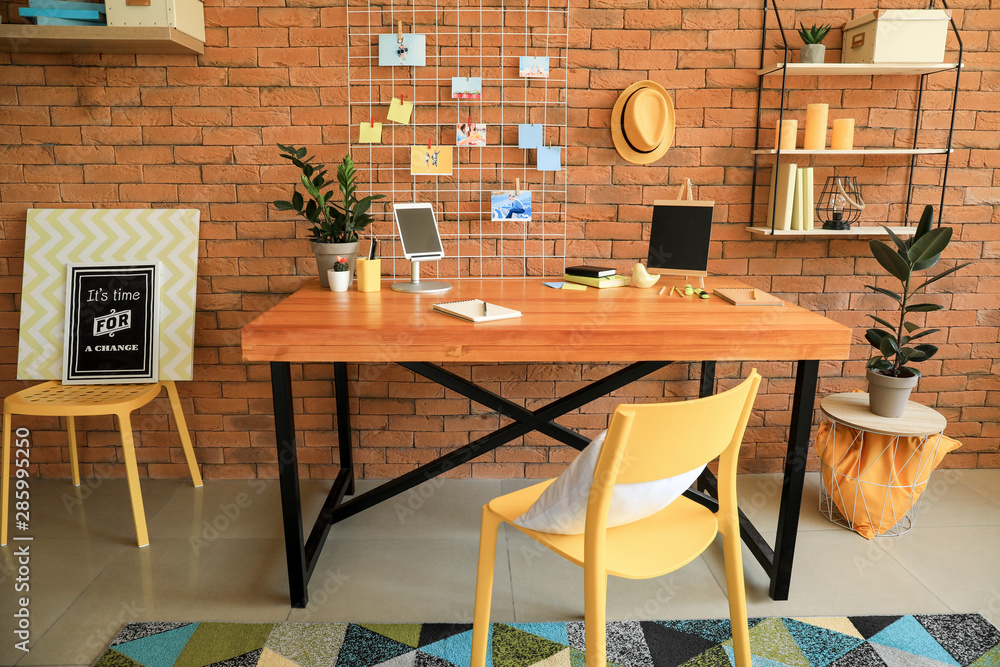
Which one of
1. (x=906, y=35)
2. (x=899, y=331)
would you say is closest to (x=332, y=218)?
(x=899, y=331)

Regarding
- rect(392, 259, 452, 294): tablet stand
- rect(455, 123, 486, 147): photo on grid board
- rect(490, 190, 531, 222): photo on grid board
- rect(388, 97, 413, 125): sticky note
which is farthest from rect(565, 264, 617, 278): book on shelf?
rect(388, 97, 413, 125): sticky note

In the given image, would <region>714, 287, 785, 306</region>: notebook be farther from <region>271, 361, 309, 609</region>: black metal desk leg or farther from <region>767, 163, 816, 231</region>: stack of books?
<region>271, 361, 309, 609</region>: black metal desk leg

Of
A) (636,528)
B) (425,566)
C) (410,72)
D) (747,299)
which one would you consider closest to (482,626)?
(636,528)

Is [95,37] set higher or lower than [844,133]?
higher

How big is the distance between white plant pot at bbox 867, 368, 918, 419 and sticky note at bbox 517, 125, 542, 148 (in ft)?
5.04

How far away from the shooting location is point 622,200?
2787 mm

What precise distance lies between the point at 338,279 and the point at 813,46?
1.95 meters

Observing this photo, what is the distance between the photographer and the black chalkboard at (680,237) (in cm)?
250

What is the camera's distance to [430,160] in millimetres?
2725

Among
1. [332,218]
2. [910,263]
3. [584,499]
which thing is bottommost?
[584,499]

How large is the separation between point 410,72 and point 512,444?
5.24 feet

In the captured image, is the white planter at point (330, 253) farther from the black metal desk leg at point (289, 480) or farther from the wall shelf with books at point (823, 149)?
the wall shelf with books at point (823, 149)

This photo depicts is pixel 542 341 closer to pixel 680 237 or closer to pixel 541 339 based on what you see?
pixel 541 339

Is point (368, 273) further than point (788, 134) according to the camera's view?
No
